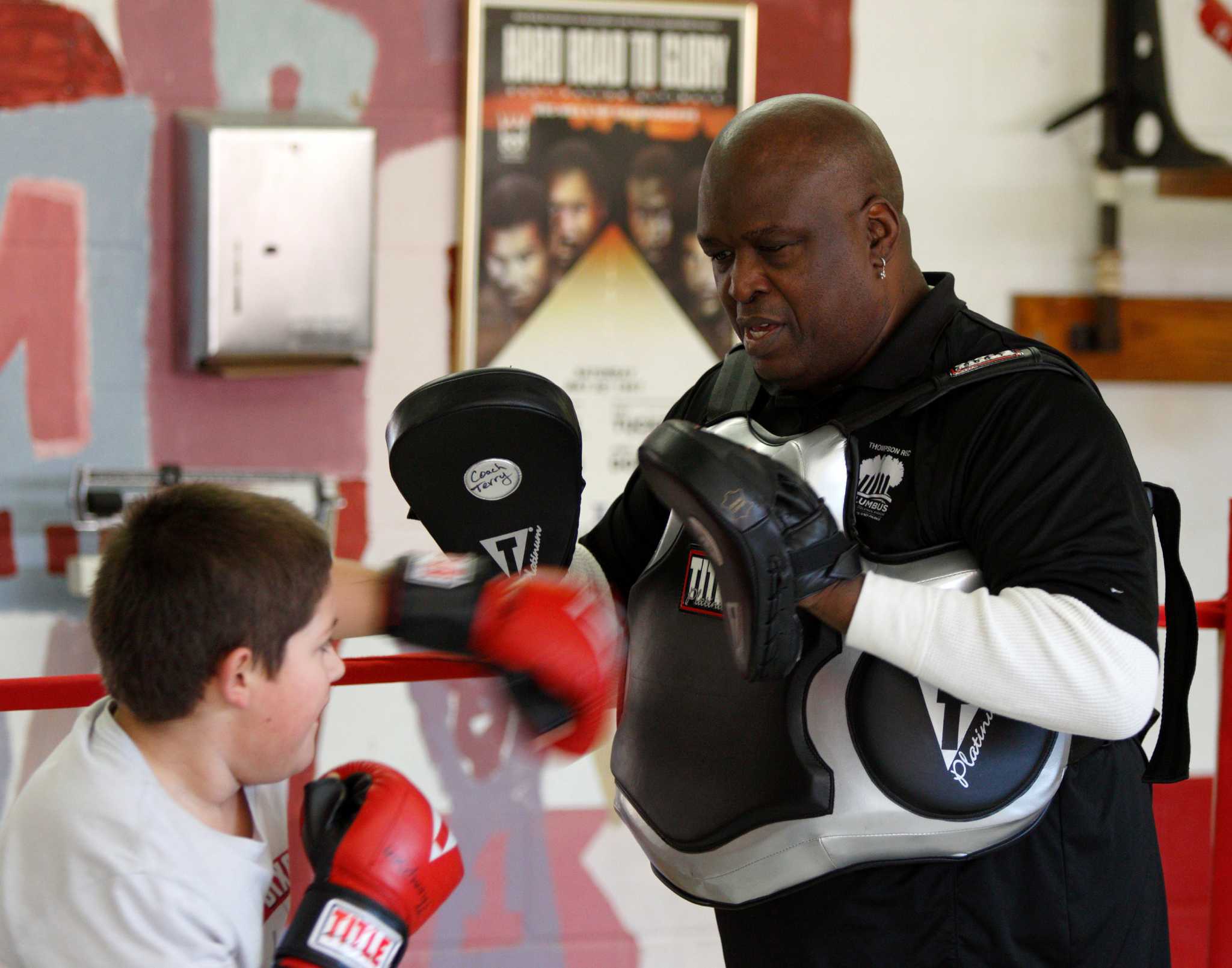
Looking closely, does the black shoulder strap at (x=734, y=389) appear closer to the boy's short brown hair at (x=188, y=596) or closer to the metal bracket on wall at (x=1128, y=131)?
the boy's short brown hair at (x=188, y=596)

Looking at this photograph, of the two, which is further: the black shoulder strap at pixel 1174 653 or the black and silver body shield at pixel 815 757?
the black shoulder strap at pixel 1174 653

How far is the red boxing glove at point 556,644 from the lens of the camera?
4.04 feet

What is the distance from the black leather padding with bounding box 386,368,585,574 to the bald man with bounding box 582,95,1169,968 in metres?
0.14

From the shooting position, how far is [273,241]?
234 centimetres

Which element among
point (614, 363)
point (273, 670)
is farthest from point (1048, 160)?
point (273, 670)

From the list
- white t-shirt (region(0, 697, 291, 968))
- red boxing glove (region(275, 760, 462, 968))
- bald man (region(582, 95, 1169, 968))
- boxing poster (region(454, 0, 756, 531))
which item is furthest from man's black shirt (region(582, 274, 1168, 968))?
boxing poster (region(454, 0, 756, 531))

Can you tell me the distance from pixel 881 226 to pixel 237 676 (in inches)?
29.8

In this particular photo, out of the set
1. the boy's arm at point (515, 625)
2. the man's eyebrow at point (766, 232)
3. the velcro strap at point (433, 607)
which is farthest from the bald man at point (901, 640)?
the velcro strap at point (433, 607)

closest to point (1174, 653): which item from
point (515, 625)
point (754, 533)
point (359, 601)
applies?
point (754, 533)

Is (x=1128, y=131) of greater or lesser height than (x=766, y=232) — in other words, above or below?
above

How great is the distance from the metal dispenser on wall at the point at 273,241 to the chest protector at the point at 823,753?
1261 millimetres

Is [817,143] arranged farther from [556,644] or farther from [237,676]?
[237,676]

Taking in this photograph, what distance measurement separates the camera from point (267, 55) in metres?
2.38

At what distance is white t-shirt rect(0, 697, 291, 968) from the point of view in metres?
0.99
